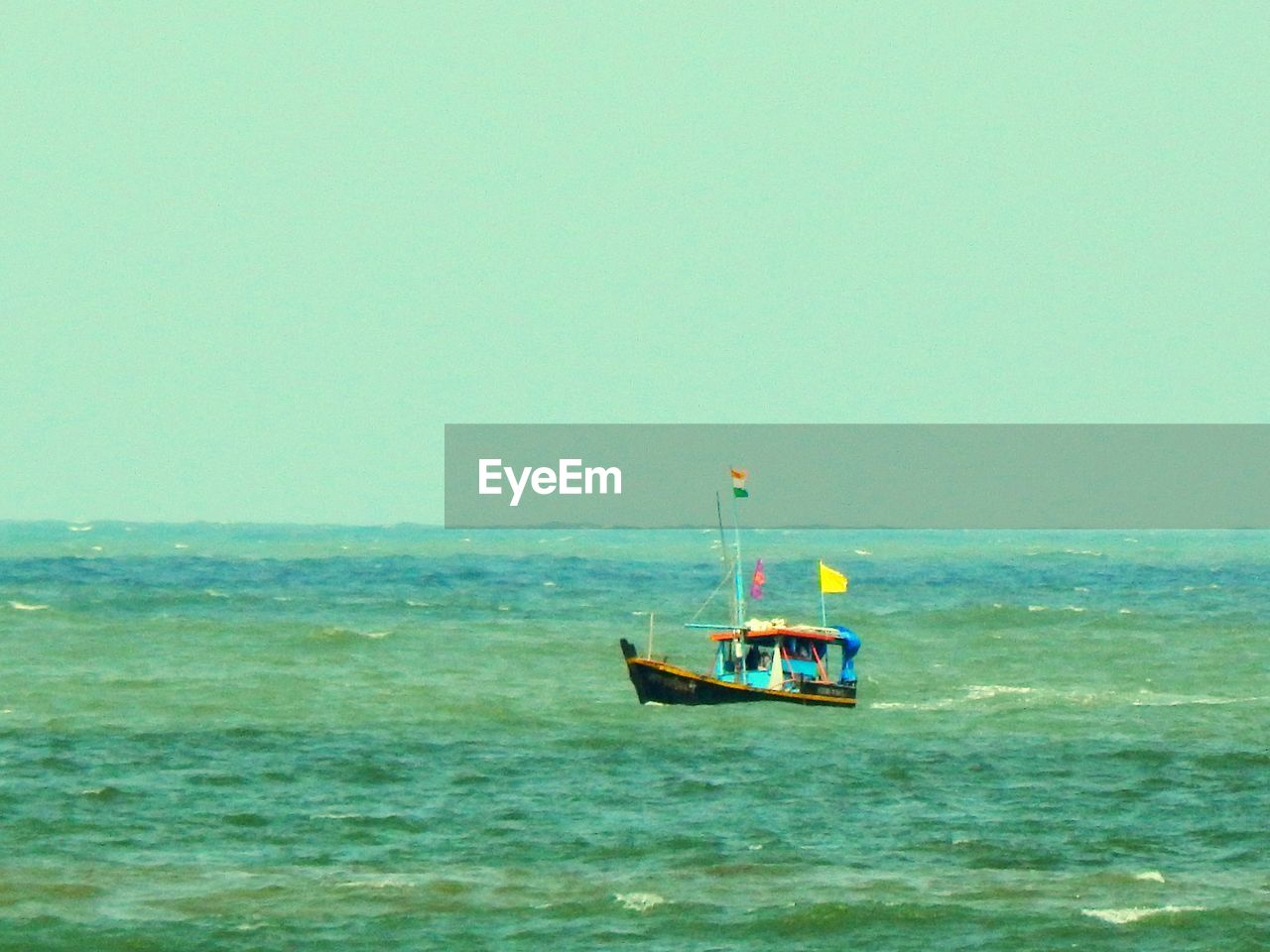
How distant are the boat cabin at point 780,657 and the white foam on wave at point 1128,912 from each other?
85.3 ft

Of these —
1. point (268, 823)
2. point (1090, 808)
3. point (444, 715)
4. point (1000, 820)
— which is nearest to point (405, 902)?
point (268, 823)

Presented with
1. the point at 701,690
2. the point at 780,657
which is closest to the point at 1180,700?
the point at 780,657

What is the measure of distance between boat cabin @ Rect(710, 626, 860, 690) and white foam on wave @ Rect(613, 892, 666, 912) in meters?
25.6

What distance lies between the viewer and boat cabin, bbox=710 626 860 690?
194 ft

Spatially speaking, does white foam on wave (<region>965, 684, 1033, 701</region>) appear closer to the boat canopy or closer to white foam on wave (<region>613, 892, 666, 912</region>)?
the boat canopy

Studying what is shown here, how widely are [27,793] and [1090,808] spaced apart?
22.0m

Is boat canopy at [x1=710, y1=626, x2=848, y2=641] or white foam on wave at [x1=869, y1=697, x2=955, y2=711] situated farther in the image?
white foam on wave at [x1=869, y1=697, x2=955, y2=711]

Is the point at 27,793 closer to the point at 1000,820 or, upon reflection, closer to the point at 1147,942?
the point at 1000,820

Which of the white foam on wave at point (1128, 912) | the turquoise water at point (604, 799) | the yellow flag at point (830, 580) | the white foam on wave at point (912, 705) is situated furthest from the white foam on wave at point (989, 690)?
the white foam on wave at point (1128, 912)

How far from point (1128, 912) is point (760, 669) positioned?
27819 mm

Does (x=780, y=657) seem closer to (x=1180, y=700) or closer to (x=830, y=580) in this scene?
(x=830, y=580)

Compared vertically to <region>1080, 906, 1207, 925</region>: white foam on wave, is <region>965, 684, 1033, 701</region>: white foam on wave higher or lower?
higher

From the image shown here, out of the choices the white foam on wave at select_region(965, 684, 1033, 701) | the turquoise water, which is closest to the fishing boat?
the turquoise water

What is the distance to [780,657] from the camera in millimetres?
59656
